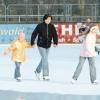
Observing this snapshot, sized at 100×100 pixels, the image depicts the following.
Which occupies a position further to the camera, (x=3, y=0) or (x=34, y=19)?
(x=3, y=0)

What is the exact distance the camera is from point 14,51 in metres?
9.41

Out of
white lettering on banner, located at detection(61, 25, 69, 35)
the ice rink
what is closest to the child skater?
the ice rink

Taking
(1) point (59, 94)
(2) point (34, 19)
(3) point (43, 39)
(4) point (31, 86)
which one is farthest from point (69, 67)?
→ (2) point (34, 19)

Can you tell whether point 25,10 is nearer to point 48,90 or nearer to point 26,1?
point 26,1

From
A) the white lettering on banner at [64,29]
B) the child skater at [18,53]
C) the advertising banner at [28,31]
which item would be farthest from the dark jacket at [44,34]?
the white lettering on banner at [64,29]

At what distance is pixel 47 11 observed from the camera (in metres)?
28.1

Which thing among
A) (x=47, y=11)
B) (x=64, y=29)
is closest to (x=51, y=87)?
(x=64, y=29)

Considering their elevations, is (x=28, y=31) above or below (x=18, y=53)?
below

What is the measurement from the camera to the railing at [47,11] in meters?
27.0

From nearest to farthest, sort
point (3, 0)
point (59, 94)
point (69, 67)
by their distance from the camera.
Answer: point (59, 94) → point (69, 67) → point (3, 0)

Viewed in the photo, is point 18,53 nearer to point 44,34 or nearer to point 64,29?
point 44,34

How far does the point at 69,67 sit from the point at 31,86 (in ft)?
12.2

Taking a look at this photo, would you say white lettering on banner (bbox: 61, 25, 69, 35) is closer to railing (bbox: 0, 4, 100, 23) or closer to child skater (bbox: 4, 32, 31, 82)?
railing (bbox: 0, 4, 100, 23)

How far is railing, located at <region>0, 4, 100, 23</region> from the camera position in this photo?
2695 centimetres
